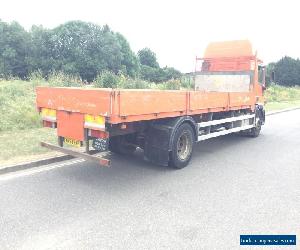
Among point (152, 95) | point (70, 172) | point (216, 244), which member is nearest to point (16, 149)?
point (70, 172)

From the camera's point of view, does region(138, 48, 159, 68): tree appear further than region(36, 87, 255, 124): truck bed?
Yes

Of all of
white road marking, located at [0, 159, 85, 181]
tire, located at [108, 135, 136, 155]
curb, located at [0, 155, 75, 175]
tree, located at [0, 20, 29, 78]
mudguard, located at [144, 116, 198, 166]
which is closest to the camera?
white road marking, located at [0, 159, 85, 181]

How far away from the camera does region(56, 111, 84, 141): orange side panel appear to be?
563 centimetres

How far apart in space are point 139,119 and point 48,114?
6.27 feet

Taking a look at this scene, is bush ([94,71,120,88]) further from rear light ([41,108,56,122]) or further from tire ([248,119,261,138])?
rear light ([41,108,56,122])

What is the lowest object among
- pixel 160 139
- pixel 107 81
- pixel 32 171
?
pixel 32 171

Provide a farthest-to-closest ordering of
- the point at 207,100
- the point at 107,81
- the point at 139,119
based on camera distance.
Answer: the point at 107,81 → the point at 207,100 → the point at 139,119

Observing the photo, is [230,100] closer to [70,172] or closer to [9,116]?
[70,172]

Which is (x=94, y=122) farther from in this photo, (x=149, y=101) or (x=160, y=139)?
(x=160, y=139)

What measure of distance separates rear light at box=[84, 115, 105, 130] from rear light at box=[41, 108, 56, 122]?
97cm

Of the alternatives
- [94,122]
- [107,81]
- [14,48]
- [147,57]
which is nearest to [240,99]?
[94,122]

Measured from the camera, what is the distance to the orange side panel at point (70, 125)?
5.63 metres

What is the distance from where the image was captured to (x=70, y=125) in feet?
19.1

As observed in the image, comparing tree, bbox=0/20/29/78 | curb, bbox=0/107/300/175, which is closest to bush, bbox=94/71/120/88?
curb, bbox=0/107/300/175
